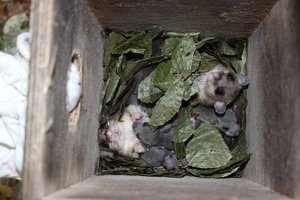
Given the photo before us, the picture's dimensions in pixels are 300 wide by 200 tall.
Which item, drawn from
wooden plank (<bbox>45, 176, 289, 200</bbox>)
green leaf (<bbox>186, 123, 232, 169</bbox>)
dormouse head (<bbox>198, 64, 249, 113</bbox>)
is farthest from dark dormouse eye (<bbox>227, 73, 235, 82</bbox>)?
wooden plank (<bbox>45, 176, 289, 200</bbox>)

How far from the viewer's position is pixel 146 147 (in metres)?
2.14

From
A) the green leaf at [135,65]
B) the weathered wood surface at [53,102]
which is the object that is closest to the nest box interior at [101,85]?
the weathered wood surface at [53,102]

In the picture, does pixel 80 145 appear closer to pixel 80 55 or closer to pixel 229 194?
pixel 80 55

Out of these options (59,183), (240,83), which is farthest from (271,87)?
(59,183)

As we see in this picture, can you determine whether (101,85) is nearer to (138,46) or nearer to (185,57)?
(138,46)

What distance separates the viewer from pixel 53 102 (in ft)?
4.74

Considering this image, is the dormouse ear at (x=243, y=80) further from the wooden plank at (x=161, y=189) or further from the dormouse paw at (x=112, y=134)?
the dormouse paw at (x=112, y=134)

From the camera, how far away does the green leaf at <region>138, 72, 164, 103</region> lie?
2078 millimetres

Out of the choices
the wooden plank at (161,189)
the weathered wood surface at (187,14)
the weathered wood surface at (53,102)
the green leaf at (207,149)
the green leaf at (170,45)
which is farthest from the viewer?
the green leaf at (170,45)

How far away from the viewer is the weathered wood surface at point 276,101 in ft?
4.99

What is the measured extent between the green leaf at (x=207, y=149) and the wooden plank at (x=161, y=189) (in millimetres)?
103

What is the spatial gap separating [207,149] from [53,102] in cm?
77

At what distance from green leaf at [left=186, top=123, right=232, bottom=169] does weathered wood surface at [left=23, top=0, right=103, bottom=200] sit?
0.44 m

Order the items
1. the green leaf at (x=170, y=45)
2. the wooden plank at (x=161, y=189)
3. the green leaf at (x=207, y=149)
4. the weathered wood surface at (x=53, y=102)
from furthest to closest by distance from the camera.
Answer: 1. the green leaf at (x=170, y=45)
2. the green leaf at (x=207, y=149)
3. the wooden plank at (x=161, y=189)
4. the weathered wood surface at (x=53, y=102)
